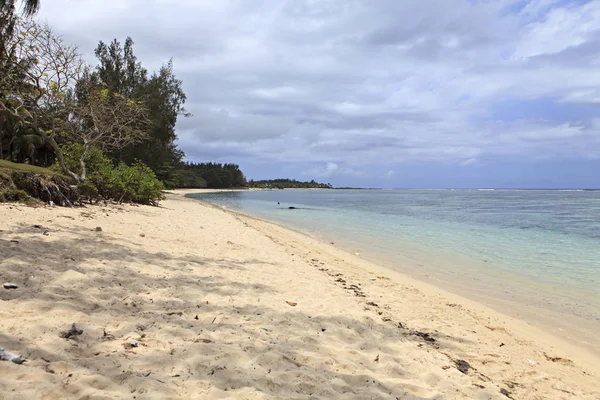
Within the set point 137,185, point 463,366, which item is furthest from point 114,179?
point 463,366

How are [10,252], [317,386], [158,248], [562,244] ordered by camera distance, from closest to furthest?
[317,386] < [10,252] < [158,248] < [562,244]

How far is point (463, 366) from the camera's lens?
408 centimetres

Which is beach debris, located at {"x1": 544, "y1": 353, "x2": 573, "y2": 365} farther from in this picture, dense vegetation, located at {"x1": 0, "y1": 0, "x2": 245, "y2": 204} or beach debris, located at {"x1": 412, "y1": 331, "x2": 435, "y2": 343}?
dense vegetation, located at {"x1": 0, "y1": 0, "x2": 245, "y2": 204}

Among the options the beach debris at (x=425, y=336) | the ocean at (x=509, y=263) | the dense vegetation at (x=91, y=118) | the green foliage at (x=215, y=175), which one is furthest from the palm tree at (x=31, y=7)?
the green foliage at (x=215, y=175)

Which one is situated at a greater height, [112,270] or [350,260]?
[112,270]

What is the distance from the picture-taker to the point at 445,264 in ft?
36.7

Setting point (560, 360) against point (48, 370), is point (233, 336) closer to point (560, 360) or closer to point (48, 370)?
point (48, 370)

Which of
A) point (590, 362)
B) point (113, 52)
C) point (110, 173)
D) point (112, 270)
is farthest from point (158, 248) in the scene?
point (113, 52)

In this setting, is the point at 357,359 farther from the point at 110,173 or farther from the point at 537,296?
the point at 110,173

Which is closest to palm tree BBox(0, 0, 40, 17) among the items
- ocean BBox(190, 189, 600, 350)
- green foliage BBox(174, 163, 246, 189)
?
ocean BBox(190, 189, 600, 350)

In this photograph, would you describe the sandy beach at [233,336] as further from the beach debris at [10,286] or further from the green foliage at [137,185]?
the green foliage at [137,185]

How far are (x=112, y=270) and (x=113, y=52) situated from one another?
36.7 metres

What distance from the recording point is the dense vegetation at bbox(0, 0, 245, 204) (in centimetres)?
1384

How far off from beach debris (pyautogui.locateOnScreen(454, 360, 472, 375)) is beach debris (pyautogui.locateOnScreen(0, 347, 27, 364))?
396 cm
